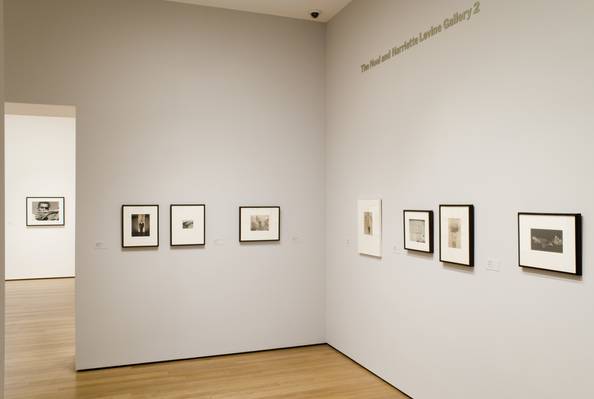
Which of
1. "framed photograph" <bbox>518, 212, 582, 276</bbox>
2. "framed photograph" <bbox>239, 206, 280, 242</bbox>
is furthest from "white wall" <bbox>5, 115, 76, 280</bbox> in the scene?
"framed photograph" <bbox>518, 212, 582, 276</bbox>

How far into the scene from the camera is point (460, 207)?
4.66 m

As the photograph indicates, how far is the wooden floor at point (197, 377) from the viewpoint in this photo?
5.66 metres

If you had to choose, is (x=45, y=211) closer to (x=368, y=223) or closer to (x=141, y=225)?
(x=141, y=225)

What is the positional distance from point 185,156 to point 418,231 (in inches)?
138

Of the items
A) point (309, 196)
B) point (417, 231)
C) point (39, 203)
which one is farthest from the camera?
point (39, 203)

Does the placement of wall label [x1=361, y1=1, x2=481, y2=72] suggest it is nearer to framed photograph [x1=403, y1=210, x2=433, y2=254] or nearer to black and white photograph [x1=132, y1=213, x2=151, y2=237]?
framed photograph [x1=403, y1=210, x2=433, y2=254]

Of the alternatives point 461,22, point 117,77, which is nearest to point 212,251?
point 117,77

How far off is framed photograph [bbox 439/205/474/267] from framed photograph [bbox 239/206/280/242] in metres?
3.02

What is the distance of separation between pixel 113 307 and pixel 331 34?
5142 mm

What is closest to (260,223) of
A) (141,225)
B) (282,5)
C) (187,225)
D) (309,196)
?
(309,196)

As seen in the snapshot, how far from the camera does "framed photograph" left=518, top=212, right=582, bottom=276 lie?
11.4 ft

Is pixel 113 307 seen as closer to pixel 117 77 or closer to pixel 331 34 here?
pixel 117 77

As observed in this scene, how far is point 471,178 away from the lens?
457cm

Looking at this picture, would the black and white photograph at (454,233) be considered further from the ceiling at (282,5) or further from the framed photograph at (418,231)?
the ceiling at (282,5)
